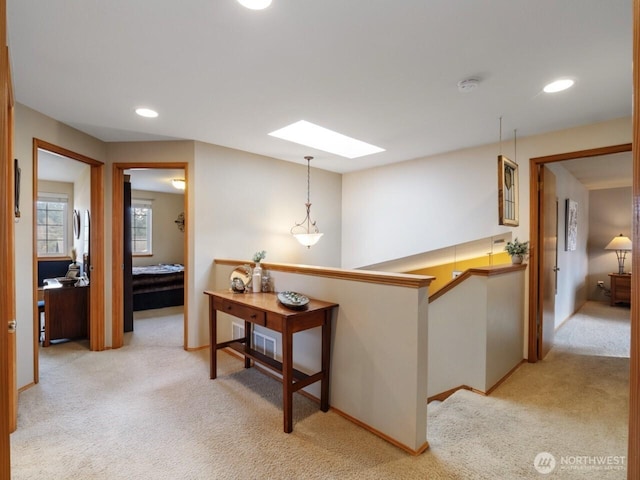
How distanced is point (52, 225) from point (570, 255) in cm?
951

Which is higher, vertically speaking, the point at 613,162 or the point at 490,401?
the point at 613,162

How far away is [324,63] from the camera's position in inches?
77.9

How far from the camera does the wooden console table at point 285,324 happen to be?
82.6 inches

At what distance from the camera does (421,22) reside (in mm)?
1599

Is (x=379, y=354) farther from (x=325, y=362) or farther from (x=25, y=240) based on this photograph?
(x=25, y=240)

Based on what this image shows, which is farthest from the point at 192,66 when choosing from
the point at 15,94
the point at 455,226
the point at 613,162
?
the point at 613,162

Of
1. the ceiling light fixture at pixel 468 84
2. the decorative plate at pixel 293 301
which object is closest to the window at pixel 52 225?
the decorative plate at pixel 293 301

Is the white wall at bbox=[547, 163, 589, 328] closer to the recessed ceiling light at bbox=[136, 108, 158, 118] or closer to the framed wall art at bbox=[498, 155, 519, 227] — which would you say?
the framed wall art at bbox=[498, 155, 519, 227]

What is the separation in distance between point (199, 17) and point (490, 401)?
332 cm

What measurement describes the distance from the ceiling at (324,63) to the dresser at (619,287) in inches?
177

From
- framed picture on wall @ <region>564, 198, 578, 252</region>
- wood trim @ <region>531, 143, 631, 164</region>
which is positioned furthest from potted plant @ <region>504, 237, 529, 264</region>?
framed picture on wall @ <region>564, 198, 578, 252</region>

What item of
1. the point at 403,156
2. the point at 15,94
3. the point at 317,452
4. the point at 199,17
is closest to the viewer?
the point at 199,17

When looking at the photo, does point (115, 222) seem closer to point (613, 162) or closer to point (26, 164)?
point (26, 164)

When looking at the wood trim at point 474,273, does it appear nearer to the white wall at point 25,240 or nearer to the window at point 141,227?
the white wall at point 25,240
